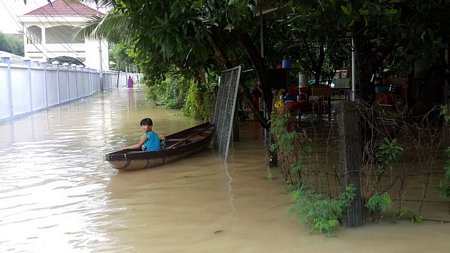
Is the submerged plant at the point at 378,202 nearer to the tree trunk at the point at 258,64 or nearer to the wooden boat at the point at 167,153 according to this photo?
the wooden boat at the point at 167,153

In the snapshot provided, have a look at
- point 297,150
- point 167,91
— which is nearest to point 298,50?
point 167,91

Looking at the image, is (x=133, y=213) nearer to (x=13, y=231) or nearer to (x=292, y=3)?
(x=13, y=231)

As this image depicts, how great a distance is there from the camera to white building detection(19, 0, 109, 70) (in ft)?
152

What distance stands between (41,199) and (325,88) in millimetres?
10201

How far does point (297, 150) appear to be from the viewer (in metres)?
6.29

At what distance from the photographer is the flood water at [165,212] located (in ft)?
16.1

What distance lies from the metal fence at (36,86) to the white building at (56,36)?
10212 millimetres

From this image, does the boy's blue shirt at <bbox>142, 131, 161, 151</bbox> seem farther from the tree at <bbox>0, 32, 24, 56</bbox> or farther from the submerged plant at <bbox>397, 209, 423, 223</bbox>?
the tree at <bbox>0, 32, 24, 56</bbox>

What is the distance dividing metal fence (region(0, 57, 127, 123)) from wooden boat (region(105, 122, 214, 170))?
30.7ft

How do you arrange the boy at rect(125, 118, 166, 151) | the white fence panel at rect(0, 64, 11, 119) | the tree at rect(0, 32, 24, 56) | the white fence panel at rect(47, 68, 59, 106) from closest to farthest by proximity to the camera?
the boy at rect(125, 118, 166, 151) → the white fence panel at rect(0, 64, 11, 119) → the white fence panel at rect(47, 68, 59, 106) → the tree at rect(0, 32, 24, 56)

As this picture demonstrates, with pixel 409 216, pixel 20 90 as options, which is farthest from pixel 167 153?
pixel 20 90

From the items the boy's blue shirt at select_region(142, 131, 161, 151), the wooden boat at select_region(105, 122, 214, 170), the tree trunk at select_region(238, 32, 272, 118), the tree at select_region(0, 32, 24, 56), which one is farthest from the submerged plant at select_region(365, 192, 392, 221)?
the tree at select_region(0, 32, 24, 56)

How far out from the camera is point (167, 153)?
30.5ft

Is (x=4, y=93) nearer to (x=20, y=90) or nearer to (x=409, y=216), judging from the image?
(x=20, y=90)
